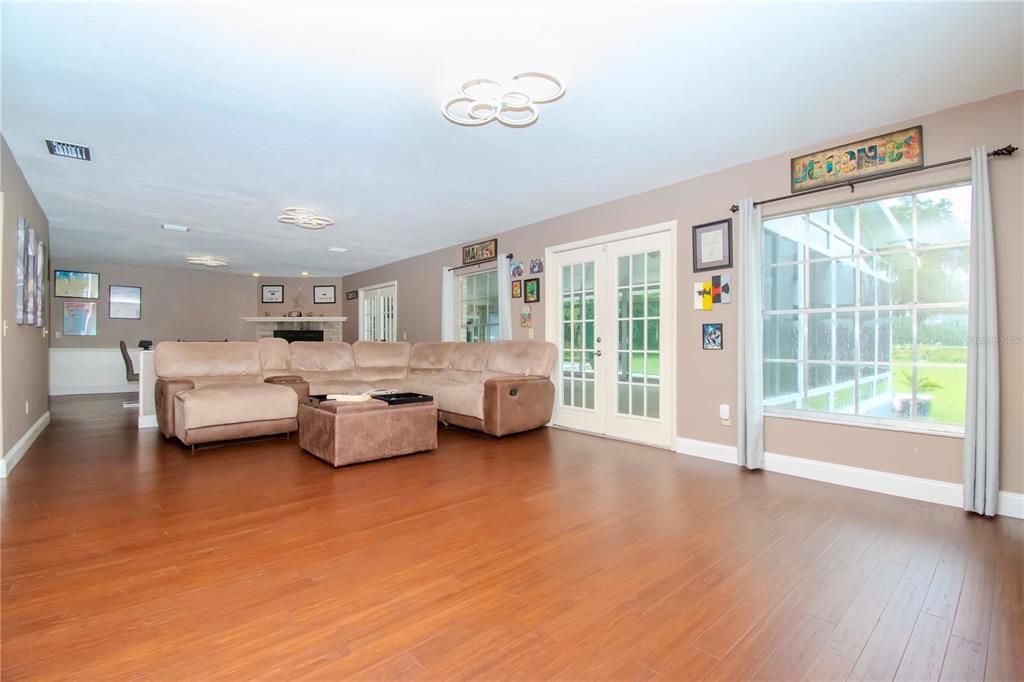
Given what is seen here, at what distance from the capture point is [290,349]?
5.98m

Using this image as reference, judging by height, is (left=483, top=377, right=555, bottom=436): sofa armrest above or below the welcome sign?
below

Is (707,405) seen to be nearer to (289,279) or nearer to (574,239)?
(574,239)

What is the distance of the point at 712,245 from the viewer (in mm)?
4090

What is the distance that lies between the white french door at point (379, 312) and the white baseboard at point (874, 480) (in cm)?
637

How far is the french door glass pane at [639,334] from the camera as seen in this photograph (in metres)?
4.60

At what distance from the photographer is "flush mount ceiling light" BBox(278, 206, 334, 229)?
5020 millimetres

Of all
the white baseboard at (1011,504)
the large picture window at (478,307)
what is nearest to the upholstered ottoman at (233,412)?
the large picture window at (478,307)

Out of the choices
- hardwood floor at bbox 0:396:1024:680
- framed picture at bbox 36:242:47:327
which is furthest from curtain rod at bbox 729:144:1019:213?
framed picture at bbox 36:242:47:327

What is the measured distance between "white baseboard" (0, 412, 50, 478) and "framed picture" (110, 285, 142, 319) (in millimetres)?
4846

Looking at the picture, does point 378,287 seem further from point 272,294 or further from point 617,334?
point 617,334

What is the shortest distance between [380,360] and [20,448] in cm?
354

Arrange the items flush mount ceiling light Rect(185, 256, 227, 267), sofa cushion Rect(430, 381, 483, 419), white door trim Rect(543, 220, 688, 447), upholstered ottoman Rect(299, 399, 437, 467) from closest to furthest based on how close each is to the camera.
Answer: upholstered ottoman Rect(299, 399, 437, 467) < white door trim Rect(543, 220, 688, 447) < sofa cushion Rect(430, 381, 483, 419) < flush mount ceiling light Rect(185, 256, 227, 267)

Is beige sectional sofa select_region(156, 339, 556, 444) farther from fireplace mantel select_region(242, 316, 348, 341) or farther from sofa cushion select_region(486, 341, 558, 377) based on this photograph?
fireplace mantel select_region(242, 316, 348, 341)

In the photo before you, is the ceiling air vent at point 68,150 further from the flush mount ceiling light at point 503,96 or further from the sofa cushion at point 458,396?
the sofa cushion at point 458,396
